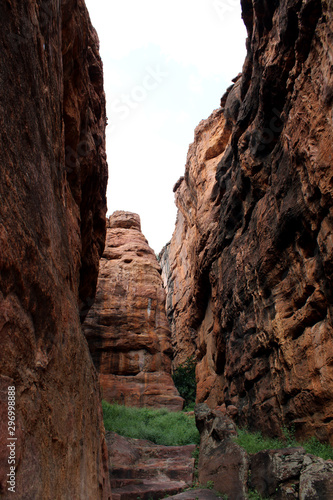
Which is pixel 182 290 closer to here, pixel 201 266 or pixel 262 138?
pixel 201 266

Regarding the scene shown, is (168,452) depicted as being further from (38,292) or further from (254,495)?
(38,292)

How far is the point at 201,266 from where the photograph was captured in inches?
674

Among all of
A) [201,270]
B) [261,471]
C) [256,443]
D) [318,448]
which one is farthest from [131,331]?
[261,471]

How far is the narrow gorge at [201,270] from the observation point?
298 cm

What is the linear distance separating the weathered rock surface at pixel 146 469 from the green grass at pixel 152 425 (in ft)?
4.30

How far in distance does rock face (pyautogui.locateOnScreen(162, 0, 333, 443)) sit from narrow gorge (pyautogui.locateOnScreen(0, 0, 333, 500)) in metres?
0.05

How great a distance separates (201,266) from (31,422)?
48.0 ft

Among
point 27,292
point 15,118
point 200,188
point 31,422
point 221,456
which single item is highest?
point 200,188

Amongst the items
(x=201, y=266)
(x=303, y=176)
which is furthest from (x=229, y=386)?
(x=303, y=176)

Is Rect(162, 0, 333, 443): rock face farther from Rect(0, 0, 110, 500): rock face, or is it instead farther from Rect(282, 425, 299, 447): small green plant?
Rect(0, 0, 110, 500): rock face

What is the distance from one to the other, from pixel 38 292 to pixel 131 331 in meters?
19.5

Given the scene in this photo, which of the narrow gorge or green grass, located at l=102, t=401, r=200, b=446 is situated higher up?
the narrow gorge

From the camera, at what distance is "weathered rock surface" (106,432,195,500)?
24.6ft

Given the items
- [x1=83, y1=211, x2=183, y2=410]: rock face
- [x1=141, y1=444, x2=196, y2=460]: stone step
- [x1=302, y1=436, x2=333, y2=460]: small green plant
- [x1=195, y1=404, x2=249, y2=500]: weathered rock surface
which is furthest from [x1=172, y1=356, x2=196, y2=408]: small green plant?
[x1=302, y1=436, x2=333, y2=460]: small green plant
